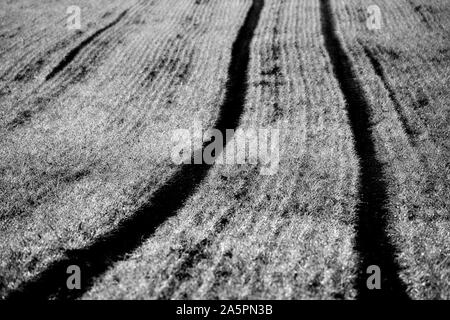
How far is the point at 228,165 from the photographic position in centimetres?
1307

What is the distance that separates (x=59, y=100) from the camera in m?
18.1

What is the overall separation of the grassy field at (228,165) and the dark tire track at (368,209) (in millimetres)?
51

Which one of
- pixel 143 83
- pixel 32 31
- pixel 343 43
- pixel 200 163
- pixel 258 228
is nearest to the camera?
pixel 258 228

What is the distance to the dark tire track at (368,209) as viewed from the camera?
8.06m

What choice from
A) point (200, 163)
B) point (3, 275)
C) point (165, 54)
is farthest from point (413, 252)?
point (165, 54)

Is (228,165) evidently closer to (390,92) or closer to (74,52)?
(390,92)

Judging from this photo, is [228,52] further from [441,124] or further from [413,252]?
[413,252]

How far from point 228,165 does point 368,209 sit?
494 centimetres

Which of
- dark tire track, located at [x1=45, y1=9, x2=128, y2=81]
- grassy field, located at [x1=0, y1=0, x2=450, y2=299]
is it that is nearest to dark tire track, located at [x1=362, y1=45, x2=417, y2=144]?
grassy field, located at [x1=0, y1=0, x2=450, y2=299]

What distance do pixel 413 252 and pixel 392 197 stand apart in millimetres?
2483

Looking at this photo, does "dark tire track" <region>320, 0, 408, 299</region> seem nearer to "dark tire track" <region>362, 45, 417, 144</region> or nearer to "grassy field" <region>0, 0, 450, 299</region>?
"grassy field" <region>0, 0, 450, 299</region>

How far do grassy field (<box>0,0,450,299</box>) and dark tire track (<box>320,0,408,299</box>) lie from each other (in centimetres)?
5

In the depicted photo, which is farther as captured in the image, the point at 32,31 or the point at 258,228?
the point at 32,31

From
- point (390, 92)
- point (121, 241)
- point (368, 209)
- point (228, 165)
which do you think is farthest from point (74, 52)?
point (368, 209)
